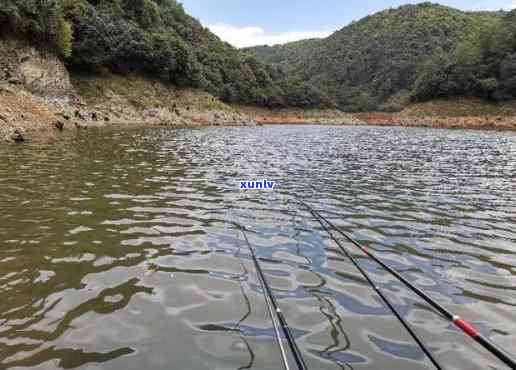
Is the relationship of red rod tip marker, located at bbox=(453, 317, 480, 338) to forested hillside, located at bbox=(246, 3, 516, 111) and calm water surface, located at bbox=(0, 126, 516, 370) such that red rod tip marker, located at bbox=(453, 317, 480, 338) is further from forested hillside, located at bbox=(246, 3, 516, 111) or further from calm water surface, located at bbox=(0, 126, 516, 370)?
forested hillside, located at bbox=(246, 3, 516, 111)

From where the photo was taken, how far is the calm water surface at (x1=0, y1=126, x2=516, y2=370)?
4629mm

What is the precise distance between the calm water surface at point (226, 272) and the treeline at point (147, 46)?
121ft

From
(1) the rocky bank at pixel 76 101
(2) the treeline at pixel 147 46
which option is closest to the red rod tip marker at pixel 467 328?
(1) the rocky bank at pixel 76 101

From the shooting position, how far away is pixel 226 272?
6828mm

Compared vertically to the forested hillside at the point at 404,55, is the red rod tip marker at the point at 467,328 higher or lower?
lower

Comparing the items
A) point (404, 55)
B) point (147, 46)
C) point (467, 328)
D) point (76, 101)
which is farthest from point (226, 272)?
point (404, 55)

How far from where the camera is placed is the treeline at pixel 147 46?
43.4 meters

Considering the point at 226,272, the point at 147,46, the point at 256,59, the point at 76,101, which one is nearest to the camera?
the point at 226,272

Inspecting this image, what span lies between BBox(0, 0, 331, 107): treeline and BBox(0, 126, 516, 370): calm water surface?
36.9m

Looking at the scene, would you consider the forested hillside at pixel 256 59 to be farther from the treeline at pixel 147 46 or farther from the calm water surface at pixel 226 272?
the calm water surface at pixel 226 272

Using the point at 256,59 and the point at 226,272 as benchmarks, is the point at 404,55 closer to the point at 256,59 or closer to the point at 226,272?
the point at 256,59

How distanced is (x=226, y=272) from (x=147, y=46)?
2805 inches

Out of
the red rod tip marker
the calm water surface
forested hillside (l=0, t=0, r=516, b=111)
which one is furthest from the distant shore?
the red rod tip marker

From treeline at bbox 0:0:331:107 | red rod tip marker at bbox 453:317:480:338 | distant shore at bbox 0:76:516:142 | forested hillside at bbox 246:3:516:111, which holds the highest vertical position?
forested hillside at bbox 246:3:516:111
